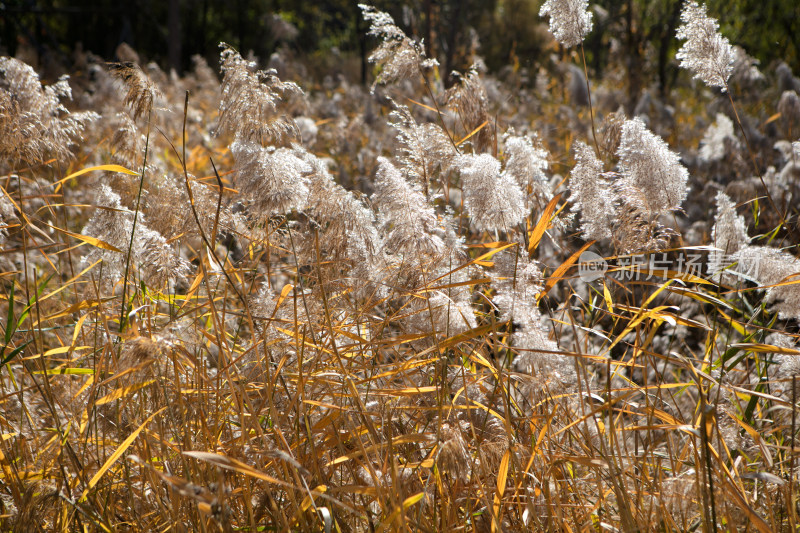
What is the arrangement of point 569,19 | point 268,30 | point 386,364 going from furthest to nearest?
point 268,30, point 569,19, point 386,364

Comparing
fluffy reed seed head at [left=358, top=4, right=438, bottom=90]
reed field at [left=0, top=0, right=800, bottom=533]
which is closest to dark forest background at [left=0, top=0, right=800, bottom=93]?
fluffy reed seed head at [left=358, top=4, right=438, bottom=90]

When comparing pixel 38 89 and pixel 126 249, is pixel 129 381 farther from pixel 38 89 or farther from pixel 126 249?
pixel 38 89

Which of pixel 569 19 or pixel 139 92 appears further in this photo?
pixel 569 19

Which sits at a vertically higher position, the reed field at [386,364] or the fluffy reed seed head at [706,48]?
the fluffy reed seed head at [706,48]

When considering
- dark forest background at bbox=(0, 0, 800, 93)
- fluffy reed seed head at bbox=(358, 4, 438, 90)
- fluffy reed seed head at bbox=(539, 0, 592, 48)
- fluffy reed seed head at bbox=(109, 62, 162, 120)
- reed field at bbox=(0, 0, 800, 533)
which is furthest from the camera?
dark forest background at bbox=(0, 0, 800, 93)

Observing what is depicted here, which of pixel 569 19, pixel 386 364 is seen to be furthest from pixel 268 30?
pixel 386 364

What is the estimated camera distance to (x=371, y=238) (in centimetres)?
139

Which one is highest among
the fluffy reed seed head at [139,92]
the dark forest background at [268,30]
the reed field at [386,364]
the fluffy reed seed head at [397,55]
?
the dark forest background at [268,30]

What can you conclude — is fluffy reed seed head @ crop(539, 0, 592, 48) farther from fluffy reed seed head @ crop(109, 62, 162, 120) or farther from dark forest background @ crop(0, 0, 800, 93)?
dark forest background @ crop(0, 0, 800, 93)

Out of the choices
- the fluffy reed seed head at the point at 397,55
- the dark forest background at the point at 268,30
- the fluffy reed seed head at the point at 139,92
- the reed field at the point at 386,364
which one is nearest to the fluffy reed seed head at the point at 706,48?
the reed field at the point at 386,364

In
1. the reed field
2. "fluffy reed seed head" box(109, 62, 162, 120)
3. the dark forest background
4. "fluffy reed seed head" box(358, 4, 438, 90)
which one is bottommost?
the reed field

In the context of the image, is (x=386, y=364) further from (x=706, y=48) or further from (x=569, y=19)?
(x=706, y=48)

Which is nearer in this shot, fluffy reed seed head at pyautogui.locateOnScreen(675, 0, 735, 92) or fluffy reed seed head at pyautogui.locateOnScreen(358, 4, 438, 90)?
fluffy reed seed head at pyautogui.locateOnScreen(675, 0, 735, 92)

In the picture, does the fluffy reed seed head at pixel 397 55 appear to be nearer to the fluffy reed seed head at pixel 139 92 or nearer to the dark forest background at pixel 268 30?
the fluffy reed seed head at pixel 139 92
